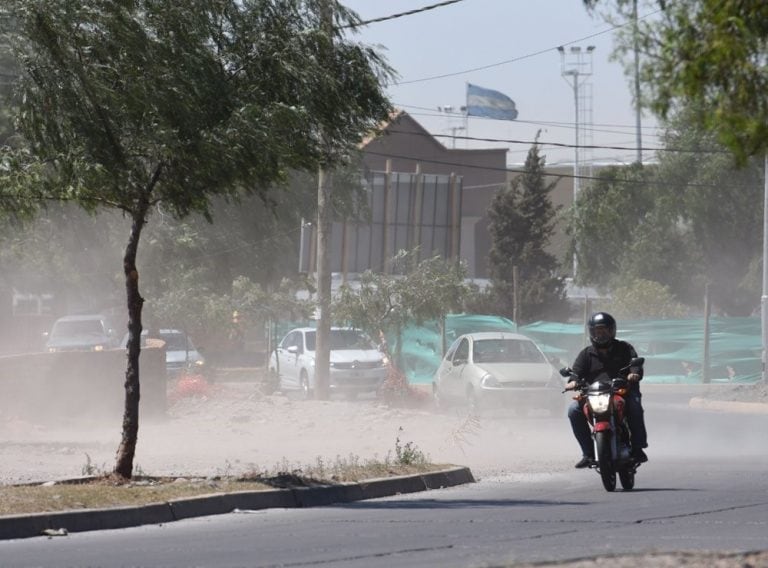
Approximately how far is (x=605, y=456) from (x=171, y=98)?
17.1 feet

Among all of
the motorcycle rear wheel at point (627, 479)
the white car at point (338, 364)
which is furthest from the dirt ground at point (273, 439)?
the white car at point (338, 364)

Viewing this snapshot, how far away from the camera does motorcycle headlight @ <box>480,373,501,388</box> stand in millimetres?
25391

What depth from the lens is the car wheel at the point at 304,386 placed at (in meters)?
32.5

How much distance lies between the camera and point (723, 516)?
36.6 feet

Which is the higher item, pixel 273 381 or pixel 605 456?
pixel 605 456

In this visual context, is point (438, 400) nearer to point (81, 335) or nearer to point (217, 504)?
point (217, 504)

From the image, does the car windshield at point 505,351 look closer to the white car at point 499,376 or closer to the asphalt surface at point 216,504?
the white car at point 499,376

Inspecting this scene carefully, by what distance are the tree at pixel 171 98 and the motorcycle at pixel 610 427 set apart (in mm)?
3568

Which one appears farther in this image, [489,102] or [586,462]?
[489,102]

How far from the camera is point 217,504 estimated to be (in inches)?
481

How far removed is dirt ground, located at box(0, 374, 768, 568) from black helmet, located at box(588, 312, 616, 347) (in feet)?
9.40

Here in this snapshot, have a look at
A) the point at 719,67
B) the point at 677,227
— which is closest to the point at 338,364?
the point at 719,67

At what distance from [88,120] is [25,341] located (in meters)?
52.5

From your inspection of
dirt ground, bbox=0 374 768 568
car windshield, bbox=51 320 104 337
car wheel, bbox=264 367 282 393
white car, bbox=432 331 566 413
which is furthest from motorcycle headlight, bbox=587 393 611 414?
car windshield, bbox=51 320 104 337
